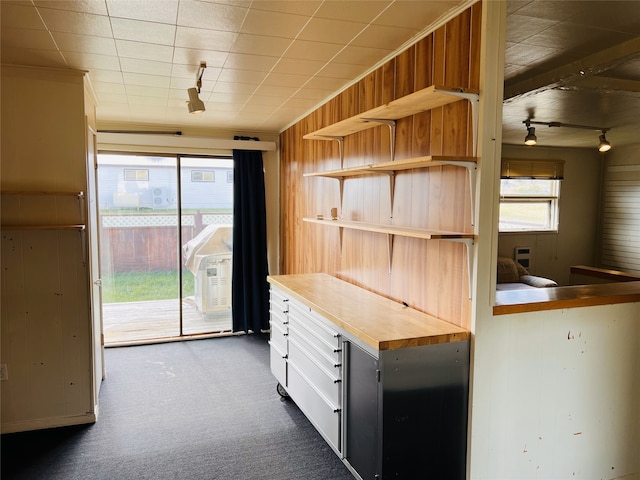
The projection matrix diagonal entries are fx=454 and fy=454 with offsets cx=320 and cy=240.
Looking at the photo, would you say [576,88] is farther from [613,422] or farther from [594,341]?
[613,422]

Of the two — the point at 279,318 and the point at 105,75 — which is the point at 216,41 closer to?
the point at 105,75

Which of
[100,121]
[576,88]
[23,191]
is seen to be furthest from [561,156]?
[23,191]

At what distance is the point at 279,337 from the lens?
3490mm

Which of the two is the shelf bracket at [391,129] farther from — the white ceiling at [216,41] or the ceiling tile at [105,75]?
the ceiling tile at [105,75]

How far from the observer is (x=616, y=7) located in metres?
2.12

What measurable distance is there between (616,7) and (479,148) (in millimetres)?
967

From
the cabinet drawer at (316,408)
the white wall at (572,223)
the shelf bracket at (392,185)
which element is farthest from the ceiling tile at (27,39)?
the white wall at (572,223)

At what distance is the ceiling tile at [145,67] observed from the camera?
9.38 ft

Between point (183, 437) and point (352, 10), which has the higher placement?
point (352, 10)

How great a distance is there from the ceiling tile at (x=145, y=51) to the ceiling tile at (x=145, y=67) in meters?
0.08

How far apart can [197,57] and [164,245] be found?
2.96 metres

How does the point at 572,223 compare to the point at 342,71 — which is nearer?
the point at 342,71

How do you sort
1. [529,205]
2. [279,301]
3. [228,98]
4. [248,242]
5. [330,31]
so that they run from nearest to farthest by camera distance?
[330,31] → [279,301] → [228,98] → [248,242] → [529,205]

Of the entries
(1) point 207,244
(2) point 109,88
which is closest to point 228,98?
(2) point 109,88
